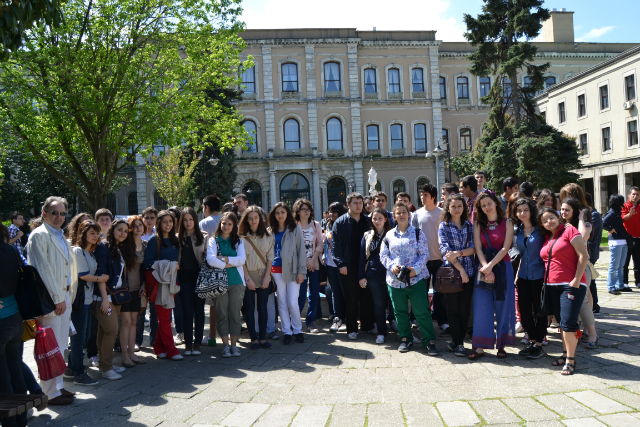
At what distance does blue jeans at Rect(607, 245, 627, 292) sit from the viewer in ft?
32.6

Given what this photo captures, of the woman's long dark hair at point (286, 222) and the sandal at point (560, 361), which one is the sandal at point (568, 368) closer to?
the sandal at point (560, 361)

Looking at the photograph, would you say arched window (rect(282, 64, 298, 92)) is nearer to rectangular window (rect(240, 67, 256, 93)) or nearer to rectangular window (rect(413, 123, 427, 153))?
rectangular window (rect(240, 67, 256, 93))

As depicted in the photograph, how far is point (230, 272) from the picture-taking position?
6.71 meters

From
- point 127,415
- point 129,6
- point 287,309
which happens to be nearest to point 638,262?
point 287,309

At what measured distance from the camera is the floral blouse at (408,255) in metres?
6.29

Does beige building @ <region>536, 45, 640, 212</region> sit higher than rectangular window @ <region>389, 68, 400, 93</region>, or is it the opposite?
rectangular window @ <region>389, 68, 400, 93</region>

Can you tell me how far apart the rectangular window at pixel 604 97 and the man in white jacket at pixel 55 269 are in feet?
126

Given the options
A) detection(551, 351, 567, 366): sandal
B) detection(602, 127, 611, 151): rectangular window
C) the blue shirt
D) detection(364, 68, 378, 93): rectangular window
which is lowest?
detection(551, 351, 567, 366): sandal

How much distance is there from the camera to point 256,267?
23.0 feet

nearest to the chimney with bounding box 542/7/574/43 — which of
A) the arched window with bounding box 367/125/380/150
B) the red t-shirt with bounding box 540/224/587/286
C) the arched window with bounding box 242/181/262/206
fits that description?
the arched window with bounding box 367/125/380/150

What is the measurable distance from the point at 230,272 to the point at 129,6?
843 cm

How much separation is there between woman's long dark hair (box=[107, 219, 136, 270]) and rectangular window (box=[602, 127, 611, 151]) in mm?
37511

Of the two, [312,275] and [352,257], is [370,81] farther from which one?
[352,257]

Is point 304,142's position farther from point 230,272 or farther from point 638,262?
point 230,272
